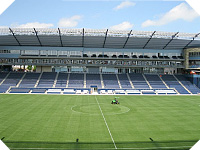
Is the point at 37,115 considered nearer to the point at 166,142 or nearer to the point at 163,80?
the point at 166,142

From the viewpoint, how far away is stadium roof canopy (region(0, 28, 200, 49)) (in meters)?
52.9

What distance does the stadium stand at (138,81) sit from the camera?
59.7 m

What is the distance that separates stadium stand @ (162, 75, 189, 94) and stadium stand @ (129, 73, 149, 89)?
7.92 meters

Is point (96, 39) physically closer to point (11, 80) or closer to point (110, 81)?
point (110, 81)

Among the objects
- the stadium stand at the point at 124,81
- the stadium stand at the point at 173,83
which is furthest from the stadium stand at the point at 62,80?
the stadium stand at the point at 173,83

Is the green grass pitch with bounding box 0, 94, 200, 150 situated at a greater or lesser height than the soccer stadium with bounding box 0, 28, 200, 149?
lesser

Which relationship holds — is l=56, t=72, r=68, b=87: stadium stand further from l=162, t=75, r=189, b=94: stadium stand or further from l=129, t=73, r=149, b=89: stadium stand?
l=162, t=75, r=189, b=94: stadium stand

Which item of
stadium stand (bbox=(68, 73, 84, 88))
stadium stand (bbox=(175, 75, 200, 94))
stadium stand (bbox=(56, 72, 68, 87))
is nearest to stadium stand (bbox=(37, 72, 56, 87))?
stadium stand (bbox=(56, 72, 68, 87))

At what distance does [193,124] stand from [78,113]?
1514cm

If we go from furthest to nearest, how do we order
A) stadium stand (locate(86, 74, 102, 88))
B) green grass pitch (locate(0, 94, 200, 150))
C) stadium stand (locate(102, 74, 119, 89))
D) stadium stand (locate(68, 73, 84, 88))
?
stadium stand (locate(86, 74, 102, 88)), stadium stand (locate(102, 74, 119, 89)), stadium stand (locate(68, 73, 84, 88)), green grass pitch (locate(0, 94, 200, 150))

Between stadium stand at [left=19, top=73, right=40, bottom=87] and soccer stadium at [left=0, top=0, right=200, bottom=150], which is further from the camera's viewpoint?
stadium stand at [left=19, top=73, right=40, bottom=87]

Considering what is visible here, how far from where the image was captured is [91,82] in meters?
60.5

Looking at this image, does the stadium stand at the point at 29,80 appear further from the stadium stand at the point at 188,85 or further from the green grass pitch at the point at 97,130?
the stadium stand at the point at 188,85

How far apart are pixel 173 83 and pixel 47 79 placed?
42093mm
